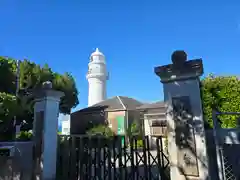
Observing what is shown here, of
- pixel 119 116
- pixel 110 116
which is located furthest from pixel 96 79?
pixel 119 116

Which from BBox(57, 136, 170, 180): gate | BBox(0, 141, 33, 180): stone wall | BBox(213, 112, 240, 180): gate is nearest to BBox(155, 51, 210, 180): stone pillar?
BBox(213, 112, 240, 180): gate

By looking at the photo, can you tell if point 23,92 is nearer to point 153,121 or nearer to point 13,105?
point 13,105

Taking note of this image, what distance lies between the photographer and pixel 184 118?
3736 millimetres

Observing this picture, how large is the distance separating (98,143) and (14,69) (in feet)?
49.9

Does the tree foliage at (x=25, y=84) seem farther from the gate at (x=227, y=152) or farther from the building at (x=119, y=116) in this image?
the gate at (x=227, y=152)

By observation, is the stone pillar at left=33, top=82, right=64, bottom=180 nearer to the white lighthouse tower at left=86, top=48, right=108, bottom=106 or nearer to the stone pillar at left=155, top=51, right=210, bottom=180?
the stone pillar at left=155, top=51, right=210, bottom=180

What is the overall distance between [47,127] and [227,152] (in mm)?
3992

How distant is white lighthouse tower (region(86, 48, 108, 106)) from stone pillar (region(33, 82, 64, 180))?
31.7 m

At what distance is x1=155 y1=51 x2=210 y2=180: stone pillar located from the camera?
3.48 m

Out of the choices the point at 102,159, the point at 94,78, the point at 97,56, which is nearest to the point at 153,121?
the point at 102,159

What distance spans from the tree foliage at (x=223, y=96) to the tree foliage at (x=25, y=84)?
9.51 meters

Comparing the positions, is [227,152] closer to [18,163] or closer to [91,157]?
[91,157]

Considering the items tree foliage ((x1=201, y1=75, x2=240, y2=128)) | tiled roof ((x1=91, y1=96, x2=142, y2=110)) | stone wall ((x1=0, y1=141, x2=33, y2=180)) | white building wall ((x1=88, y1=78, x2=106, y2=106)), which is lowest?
stone wall ((x1=0, y1=141, x2=33, y2=180))

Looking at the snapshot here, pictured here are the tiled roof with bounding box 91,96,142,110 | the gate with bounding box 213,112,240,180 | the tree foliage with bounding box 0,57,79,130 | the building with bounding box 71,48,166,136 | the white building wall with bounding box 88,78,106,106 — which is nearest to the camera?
the gate with bounding box 213,112,240,180
